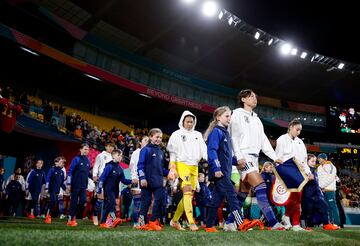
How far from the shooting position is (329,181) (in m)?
9.38

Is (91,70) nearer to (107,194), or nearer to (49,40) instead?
(49,40)

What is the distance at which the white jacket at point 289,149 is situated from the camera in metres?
7.17

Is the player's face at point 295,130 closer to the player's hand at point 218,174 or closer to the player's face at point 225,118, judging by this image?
the player's face at point 225,118

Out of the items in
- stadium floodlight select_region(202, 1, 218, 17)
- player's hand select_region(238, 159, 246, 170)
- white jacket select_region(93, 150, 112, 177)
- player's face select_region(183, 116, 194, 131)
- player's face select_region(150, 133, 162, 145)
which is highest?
stadium floodlight select_region(202, 1, 218, 17)

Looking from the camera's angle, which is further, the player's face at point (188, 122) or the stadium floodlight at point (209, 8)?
the stadium floodlight at point (209, 8)

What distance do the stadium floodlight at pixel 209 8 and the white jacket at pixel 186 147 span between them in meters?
21.8

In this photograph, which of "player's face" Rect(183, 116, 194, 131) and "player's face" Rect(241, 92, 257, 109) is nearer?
"player's face" Rect(241, 92, 257, 109)

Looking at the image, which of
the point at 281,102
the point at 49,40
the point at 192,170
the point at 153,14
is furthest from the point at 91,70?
the point at 281,102

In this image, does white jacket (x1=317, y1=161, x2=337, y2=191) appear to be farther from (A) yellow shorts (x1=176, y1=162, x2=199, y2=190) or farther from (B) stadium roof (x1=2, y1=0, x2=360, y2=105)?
(B) stadium roof (x1=2, y1=0, x2=360, y2=105)

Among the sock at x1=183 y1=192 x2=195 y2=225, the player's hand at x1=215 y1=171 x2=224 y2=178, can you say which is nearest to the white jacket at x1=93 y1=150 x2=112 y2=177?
the sock at x1=183 y1=192 x2=195 y2=225

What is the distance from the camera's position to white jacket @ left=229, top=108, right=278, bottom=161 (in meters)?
5.56

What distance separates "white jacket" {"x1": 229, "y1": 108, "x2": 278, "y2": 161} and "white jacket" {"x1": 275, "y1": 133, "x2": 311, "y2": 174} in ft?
4.96

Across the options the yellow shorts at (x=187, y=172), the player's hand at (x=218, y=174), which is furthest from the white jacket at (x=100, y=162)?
the player's hand at (x=218, y=174)

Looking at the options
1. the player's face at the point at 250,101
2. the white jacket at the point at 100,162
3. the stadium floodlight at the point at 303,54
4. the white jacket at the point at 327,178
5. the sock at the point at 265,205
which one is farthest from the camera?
the stadium floodlight at the point at 303,54
